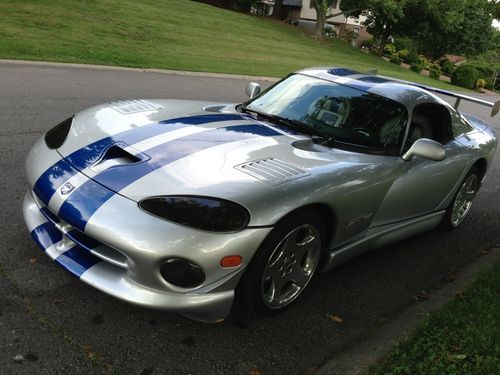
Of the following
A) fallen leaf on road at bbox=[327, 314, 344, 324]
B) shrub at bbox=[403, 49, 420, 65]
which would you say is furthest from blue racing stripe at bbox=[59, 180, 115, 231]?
shrub at bbox=[403, 49, 420, 65]

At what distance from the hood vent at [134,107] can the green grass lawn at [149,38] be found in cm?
797

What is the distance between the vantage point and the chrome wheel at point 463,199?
4645 millimetres

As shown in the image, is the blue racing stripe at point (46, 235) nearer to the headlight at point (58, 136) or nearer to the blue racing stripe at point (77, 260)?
the blue racing stripe at point (77, 260)

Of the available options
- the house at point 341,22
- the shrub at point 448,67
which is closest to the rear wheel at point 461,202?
the shrub at point 448,67

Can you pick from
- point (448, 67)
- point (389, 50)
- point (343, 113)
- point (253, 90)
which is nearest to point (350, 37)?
point (389, 50)

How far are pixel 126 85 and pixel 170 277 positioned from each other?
25.7 ft

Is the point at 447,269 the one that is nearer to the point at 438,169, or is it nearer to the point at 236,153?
the point at 438,169

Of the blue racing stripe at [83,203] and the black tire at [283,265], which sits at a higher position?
the blue racing stripe at [83,203]

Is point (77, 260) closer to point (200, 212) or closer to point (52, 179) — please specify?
point (52, 179)

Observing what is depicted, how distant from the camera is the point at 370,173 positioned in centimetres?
321

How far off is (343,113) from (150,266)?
203 cm

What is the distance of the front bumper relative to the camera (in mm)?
2371

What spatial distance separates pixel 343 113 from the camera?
3723mm

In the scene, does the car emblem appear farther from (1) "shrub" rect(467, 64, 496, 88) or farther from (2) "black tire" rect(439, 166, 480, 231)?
(1) "shrub" rect(467, 64, 496, 88)
